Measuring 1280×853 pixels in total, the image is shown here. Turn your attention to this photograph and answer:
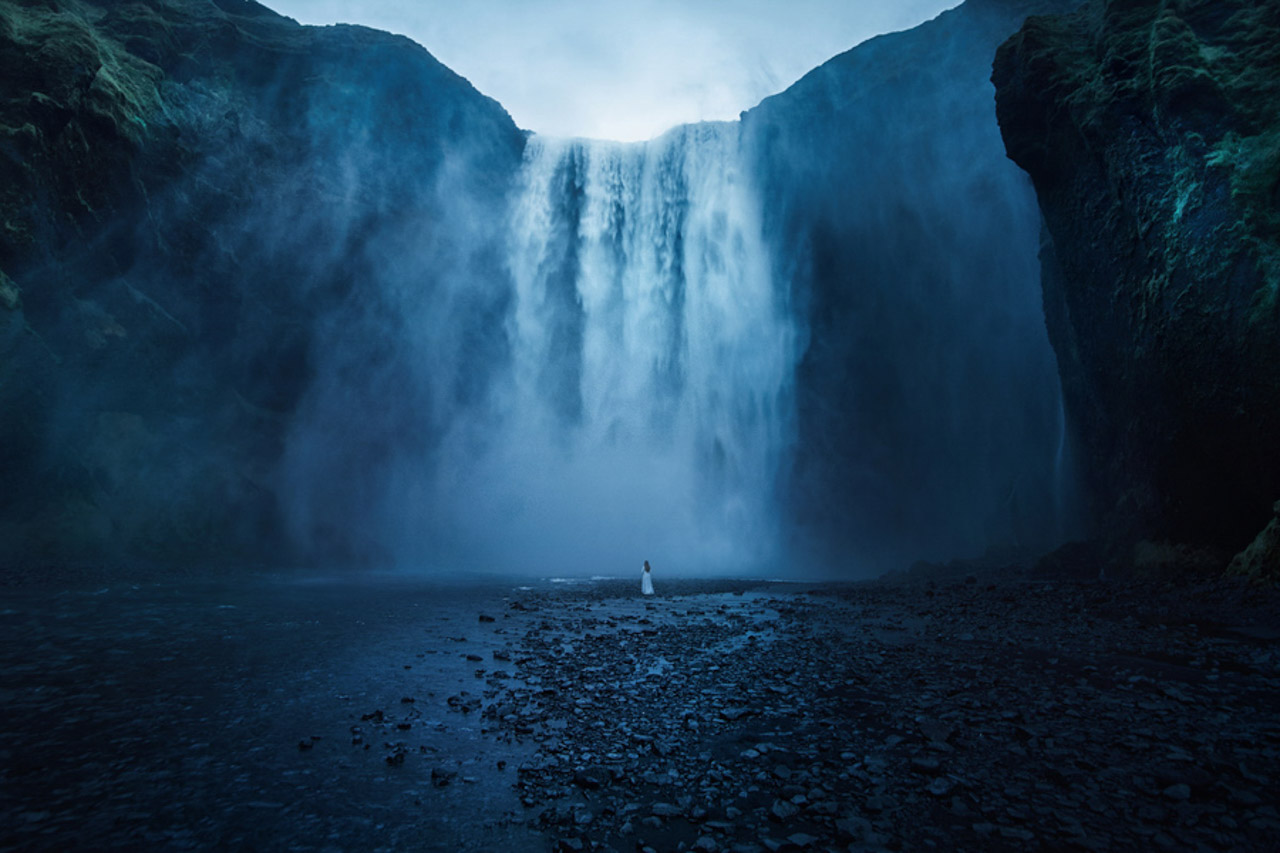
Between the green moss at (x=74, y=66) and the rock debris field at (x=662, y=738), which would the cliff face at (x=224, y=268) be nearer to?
the green moss at (x=74, y=66)

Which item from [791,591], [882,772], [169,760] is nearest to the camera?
[882,772]

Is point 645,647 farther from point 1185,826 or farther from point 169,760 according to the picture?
point 1185,826

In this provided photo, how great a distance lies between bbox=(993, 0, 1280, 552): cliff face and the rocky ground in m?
4.18

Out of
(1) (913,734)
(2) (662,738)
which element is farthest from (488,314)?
(1) (913,734)

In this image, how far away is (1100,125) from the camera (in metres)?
15.6

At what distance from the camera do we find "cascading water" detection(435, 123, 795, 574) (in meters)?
38.4

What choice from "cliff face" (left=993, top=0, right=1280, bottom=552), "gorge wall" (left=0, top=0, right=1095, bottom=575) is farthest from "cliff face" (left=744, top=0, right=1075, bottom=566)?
"cliff face" (left=993, top=0, right=1280, bottom=552)

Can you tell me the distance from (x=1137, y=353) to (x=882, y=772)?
16.1m

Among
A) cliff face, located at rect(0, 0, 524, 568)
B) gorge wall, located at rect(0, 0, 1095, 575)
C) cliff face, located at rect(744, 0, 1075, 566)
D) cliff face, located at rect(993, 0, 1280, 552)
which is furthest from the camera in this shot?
cliff face, located at rect(744, 0, 1075, 566)

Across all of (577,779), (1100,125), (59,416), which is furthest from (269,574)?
(1100,125)

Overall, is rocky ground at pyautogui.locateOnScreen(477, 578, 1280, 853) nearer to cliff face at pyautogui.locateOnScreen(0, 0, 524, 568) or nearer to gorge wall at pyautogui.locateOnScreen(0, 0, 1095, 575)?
gorge wall at pyautogui.locateOnScreen(0, 0, 1095, 575)

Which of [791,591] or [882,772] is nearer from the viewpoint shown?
[882,772]

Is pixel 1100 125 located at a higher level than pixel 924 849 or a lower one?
higher

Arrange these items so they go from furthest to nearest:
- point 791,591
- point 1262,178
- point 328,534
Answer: point 328,534 → point 791,591 → point 1262,178
